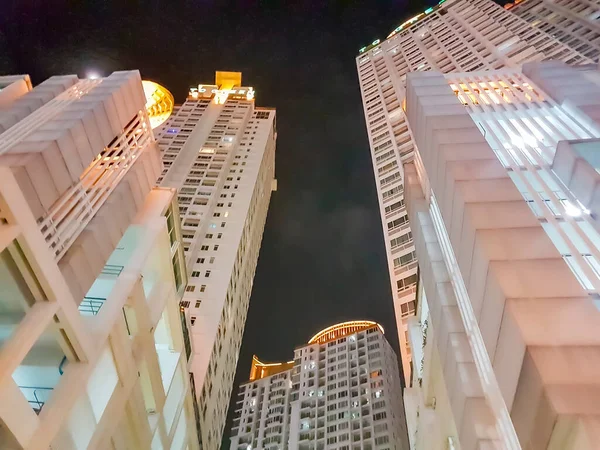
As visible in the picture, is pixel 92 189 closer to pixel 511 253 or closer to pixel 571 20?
pixel 511 253

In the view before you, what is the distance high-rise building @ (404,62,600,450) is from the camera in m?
7.61

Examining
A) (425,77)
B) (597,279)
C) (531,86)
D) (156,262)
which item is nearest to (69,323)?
(156,262)

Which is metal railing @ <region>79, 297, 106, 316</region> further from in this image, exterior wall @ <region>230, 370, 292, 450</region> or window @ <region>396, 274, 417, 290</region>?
exterior wall @ <region>230, 370, 292, 450</region>

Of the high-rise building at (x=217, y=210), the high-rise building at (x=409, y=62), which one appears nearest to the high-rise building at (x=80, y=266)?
the high-rise building at (x=409, y=62)

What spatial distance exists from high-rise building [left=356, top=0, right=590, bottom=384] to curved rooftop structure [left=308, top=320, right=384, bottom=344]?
45.5 m

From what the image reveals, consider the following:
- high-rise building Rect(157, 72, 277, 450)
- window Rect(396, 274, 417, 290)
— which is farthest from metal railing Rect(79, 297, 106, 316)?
window Rect(396, 274, 417, 290)

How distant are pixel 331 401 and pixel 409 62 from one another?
52.0 m

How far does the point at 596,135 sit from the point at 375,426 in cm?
5900

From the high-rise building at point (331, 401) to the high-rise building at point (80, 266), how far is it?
5038 centimetres

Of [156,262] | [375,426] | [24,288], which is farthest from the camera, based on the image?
[375,426]

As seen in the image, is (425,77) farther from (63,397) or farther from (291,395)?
(291,395)

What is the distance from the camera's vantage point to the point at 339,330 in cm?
9738

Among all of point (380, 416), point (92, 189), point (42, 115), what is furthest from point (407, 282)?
point (380, 416)

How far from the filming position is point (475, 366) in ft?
38.1
